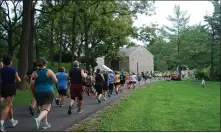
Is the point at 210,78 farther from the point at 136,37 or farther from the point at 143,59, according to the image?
the point at 143,59

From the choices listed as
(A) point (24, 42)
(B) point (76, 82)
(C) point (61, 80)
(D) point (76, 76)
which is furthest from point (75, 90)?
(A) point (24, 42)

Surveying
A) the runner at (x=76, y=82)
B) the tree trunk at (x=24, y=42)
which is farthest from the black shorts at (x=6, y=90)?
the tree trunk at (x=24, y=42)

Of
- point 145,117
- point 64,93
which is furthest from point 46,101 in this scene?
point 64,93

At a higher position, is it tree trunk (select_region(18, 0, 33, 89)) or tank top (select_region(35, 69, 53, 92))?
tree trunk (select_region(18, 0, 33, 89))

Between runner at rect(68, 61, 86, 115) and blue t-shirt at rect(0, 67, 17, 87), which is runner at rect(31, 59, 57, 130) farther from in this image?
runner at rect(68, 61, 86, 115)

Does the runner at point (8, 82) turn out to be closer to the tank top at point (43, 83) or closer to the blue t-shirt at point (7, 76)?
the blue t-shirt at point (7, 76)

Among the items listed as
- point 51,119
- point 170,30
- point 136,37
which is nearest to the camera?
point 51,119

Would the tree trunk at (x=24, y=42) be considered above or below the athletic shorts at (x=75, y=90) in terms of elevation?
above

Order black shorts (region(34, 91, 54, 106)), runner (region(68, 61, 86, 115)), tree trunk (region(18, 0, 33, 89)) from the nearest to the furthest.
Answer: black shorts (region(34, 91, 54, 106)), runner (region(68, 61, 86, 115)), tree trunk (region(18, 0, 33, 89))

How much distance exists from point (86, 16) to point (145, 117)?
24.5 metres

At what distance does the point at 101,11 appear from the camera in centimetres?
3472

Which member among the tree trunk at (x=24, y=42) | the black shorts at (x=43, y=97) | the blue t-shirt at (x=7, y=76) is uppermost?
the tree trunk at (x=24, y=42)

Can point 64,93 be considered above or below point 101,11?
below

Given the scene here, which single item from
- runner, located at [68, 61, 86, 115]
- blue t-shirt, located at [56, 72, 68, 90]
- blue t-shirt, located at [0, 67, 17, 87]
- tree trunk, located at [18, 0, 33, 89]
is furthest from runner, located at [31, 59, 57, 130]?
tree trunk, located at [18, 0, 33, 89]
